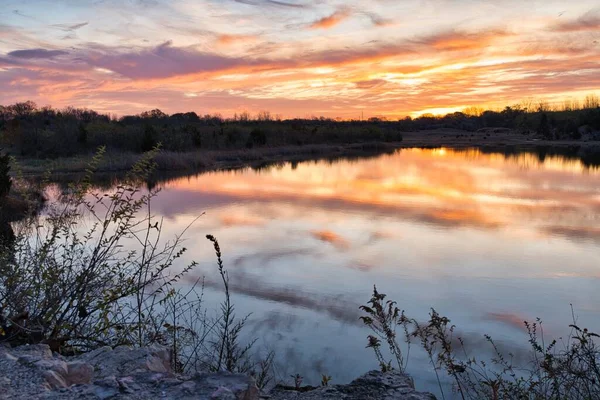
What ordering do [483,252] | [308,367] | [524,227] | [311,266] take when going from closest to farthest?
[308,367] → [311,266] → [483,252] → [524,227]

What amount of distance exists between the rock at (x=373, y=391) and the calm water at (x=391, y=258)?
7.04 feet

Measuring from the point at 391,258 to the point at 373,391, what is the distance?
7.62 metres

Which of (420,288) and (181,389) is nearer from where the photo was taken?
(181,389)

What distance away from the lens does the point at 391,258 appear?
11.0 m

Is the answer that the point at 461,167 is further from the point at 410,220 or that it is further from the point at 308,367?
the point at 308,367

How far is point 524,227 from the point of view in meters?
14.0

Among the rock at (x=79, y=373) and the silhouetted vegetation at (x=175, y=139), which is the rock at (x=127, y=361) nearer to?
the rock at (x=79, y=373)

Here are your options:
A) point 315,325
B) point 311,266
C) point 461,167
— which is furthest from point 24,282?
point 461,167

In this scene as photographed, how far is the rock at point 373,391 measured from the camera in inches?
136

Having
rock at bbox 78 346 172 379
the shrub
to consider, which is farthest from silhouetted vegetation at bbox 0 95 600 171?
rock at bbox 78 346 172 379

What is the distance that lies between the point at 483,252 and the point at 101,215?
11882 millimetres

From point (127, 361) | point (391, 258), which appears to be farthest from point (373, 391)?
point (391, 258)

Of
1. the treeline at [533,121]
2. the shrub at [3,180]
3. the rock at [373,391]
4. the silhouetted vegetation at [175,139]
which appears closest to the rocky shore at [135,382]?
the rock at [373,391]

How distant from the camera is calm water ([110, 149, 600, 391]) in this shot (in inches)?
285
